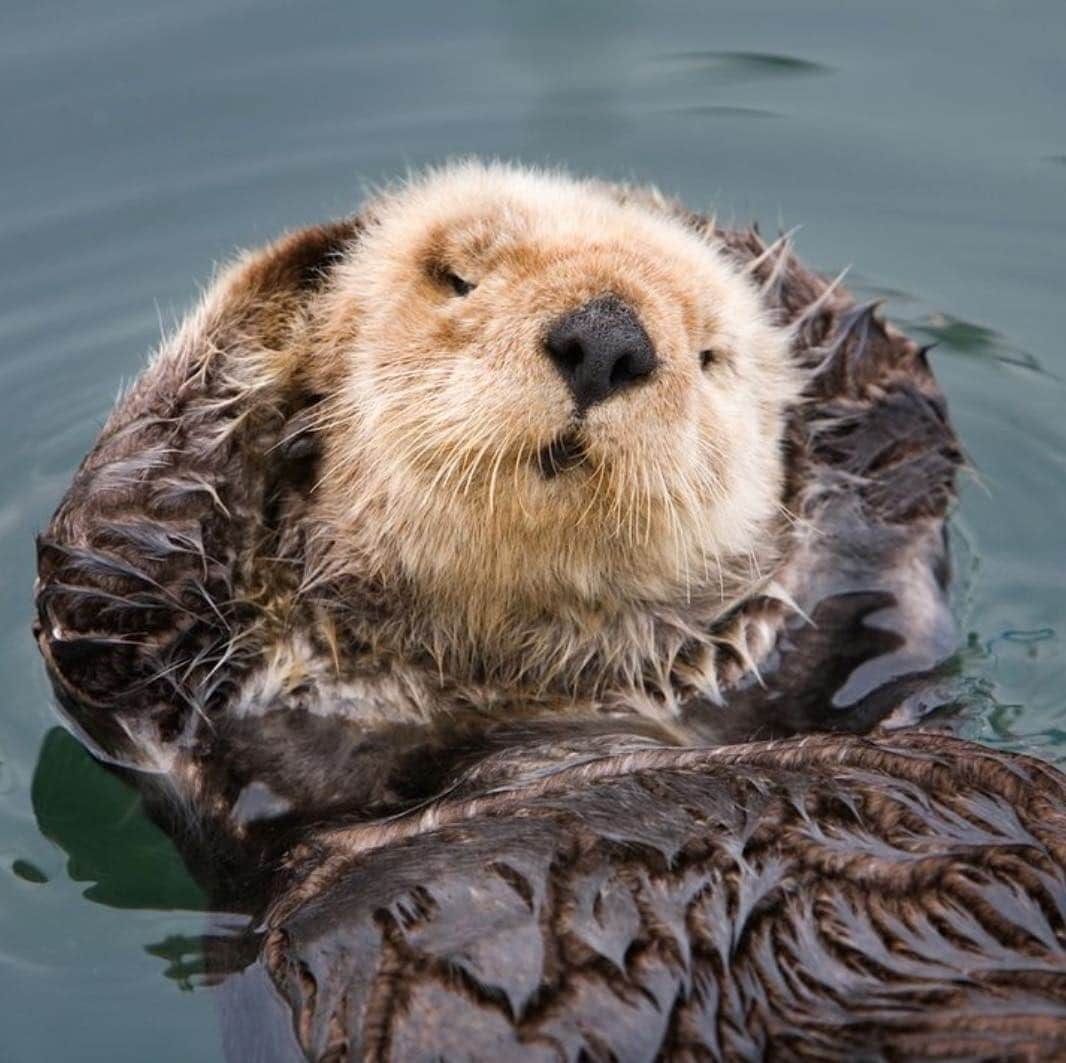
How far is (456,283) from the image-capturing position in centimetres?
358

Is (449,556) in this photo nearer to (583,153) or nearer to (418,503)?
(418,503)

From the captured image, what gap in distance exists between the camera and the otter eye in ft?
11.7

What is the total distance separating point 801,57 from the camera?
22.3 feet

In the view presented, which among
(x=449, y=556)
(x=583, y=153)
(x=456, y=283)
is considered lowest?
(x=449, y=556)

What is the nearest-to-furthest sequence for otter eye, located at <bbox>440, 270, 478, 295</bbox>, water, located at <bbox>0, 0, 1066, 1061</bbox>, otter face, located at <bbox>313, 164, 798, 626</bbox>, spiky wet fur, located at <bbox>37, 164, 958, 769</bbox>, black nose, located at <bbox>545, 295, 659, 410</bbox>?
black nose, located at <bbox>545, 295, 659, 410</bbox> → otter face, located at <bbox>313, 164, 798, 626</bbox> → spiky wet fur, located at <bbox>37, 164, 958, 769</bbox> → otter eye, located at <bbox>440, 270, 478, 295</bbox> → water, located at <bbox>0, 0, 1066, 1061</bbox>

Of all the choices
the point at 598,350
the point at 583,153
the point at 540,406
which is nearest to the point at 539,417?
the point at 540,406

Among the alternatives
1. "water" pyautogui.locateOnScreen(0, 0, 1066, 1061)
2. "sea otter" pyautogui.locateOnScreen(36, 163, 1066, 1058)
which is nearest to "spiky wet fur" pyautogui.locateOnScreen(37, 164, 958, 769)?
"sea otter" pyautogui.locateOnScreen(36, 163, 1066, 1058)

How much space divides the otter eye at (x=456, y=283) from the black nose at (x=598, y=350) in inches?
16.4

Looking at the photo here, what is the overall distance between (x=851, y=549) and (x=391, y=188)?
4.19 ft

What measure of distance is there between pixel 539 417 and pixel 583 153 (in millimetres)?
3478

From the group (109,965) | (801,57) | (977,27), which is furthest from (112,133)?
(109,965)

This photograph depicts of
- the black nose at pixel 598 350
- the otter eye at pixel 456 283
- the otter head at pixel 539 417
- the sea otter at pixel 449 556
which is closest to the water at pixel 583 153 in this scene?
the sea otter at pixel 449 556

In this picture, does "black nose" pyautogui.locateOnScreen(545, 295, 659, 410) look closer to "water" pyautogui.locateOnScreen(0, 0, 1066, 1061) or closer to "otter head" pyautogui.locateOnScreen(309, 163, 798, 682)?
"otter head" pyautogui.locateOnScreen(309, 163, 798, 682)

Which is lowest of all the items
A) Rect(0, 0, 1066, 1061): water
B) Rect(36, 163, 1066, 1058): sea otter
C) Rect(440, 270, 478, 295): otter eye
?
Rect(36, 163, 1066, 1058): sea otter
